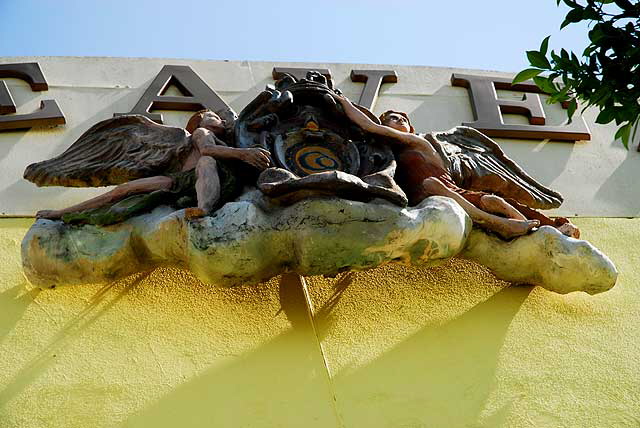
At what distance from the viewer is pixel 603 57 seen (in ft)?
12.2

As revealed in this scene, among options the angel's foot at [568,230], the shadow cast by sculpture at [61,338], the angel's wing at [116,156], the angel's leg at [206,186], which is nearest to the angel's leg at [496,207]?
the angel's foot at [568,230]

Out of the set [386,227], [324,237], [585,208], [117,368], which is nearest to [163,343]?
[117,368]

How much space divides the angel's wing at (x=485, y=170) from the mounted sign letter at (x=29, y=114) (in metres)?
2.98

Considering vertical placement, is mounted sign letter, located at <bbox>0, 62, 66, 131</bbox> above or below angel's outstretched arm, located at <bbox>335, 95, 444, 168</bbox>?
below

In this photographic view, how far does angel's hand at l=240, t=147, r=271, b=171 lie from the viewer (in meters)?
4.55

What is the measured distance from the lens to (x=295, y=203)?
427cm

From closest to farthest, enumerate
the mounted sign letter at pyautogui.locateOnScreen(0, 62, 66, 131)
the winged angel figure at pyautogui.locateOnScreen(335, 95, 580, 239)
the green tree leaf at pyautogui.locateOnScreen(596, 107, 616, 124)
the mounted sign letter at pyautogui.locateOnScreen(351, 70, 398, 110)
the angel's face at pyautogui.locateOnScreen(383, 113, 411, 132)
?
1. the green tree leaf at pyautogui.locateOnScreen(596, 107, 616, 124)
2. the winged angel figure at pyautogui.locateOnScreen(335, 95, 580, 239)
3. the angel's face at pyautogui.locateOnScreen(383, 113, 411, 132)
4. the mounted sign letter at pyautogui.locateOnScreen(0, 62, 66, 131)
5. the mounted sign letter at pyautogui.locateOnScreen(351, 70, 398, 110)

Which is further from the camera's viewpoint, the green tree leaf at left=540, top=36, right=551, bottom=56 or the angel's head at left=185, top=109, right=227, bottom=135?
the angel's head at left=185, top=109, right=227, bottom=135

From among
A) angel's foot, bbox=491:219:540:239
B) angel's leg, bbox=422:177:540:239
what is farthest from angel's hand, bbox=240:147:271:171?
angel's foot, bbox=491:219:540:239

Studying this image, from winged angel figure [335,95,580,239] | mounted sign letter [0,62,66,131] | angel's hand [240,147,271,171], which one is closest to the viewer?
angel's hand [240,147,271,171]

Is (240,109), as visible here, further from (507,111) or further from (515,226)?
(515,226)

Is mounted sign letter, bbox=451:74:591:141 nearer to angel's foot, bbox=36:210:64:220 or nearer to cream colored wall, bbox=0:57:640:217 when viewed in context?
cream colored wall, bbox=0:57:640:217

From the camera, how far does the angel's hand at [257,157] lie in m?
4.55

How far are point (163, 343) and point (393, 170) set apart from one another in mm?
1513
